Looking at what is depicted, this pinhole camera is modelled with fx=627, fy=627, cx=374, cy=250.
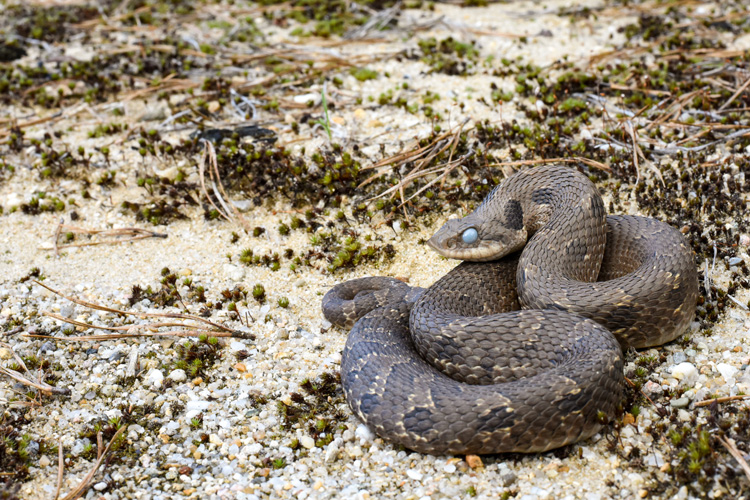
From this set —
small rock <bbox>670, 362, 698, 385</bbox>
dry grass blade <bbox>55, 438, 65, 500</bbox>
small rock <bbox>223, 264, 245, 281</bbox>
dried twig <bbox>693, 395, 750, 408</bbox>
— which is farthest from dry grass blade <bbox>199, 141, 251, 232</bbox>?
dried twig <bbox>693, 395, 750, 408</bbox>

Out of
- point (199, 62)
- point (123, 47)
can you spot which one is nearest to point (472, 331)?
point (199, 62)

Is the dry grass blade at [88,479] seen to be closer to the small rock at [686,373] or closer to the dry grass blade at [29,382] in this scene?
the dry grass blade at [29,382]

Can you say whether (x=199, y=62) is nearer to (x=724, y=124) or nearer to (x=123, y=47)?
(x=123, y=47)

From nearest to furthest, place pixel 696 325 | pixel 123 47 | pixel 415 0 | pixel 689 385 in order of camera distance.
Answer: pixel 689 385
pixel 696 325
pixel 123 47
pixel 415 0

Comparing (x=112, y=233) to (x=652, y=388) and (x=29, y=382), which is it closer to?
(x=29, y=382)

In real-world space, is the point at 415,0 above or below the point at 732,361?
above

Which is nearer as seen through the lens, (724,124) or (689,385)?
(689,385)

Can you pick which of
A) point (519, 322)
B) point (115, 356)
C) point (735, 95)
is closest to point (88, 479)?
point (115, 356)
